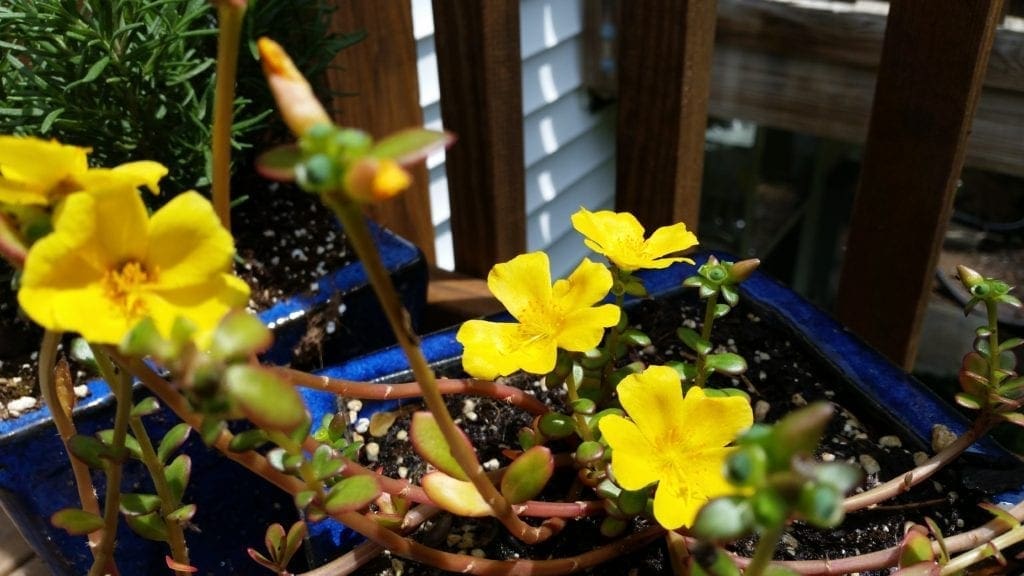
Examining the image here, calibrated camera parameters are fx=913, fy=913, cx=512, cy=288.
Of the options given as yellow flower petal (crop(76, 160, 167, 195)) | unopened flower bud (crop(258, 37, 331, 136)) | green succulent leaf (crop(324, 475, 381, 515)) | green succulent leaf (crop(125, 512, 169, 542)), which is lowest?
green succulent leaf (crop(125, 512, 169, 542))

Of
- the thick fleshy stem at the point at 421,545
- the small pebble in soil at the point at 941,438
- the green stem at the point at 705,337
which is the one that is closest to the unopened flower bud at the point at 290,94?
the thick fleshy stem at the point at 421,545

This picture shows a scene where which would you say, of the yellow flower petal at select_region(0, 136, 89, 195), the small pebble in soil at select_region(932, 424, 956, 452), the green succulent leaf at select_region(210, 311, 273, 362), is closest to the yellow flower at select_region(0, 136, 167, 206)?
the yellow flower petal at select_region(0, 136, 89, 195)

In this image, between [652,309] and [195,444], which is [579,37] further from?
[195,444]

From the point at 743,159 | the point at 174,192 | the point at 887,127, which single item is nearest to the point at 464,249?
the point at 174,192

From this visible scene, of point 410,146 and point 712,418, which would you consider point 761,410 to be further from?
point 410,146

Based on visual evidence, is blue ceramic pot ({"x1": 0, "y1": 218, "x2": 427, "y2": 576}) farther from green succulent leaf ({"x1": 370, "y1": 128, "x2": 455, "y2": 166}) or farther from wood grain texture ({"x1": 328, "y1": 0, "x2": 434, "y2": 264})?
green succulent leaf ({"x1": 370, "y1": 128, "x2": 455, "y2": 166})

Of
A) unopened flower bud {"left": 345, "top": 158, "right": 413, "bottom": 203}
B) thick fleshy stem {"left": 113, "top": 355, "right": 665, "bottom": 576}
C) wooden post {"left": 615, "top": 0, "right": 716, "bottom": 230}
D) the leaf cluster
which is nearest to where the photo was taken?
unopened flower bud {"left": 345, "top": 158, "right": 413, "bottom": 203}
